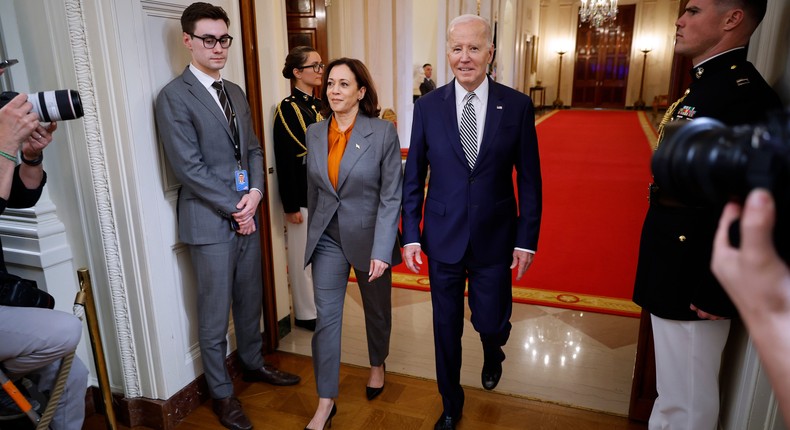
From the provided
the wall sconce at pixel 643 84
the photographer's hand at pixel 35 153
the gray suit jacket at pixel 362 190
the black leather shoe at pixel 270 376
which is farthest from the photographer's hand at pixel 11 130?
the wall sconce at pixel 643 84

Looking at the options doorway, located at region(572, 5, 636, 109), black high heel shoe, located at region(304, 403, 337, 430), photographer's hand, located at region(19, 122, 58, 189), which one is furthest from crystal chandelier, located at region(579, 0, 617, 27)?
photographer's hand, located at region(19, 122, 58, 189)

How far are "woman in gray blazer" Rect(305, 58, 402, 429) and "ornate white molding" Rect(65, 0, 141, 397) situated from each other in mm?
873

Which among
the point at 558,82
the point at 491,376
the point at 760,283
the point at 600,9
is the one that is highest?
the point at 600,9

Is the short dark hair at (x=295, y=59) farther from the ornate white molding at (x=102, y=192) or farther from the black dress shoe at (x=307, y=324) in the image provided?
the black dress shoe at (x=307, y=324)

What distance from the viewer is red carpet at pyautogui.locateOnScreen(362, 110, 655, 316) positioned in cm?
423

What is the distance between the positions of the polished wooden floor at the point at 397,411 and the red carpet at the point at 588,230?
4.48ft

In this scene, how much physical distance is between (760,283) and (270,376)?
8.58 ft

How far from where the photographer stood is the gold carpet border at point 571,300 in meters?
3.91

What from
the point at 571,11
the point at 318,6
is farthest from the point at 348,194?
the point at 571,11

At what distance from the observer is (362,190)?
246cm

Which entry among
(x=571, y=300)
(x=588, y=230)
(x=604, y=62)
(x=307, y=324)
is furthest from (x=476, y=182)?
(x=604, y=62)

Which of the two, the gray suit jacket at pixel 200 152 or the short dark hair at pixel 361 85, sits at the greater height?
the short dark hair at pixel 361 85

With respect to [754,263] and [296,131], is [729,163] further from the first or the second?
Answer: [296,131]

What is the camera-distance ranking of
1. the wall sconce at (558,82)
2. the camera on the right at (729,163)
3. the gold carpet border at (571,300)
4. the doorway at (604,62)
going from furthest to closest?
the wall sconce at (558,82)
the doorway at (604,62)
the gold carpet border at (571,300)
the camera on the right at (729,163)
